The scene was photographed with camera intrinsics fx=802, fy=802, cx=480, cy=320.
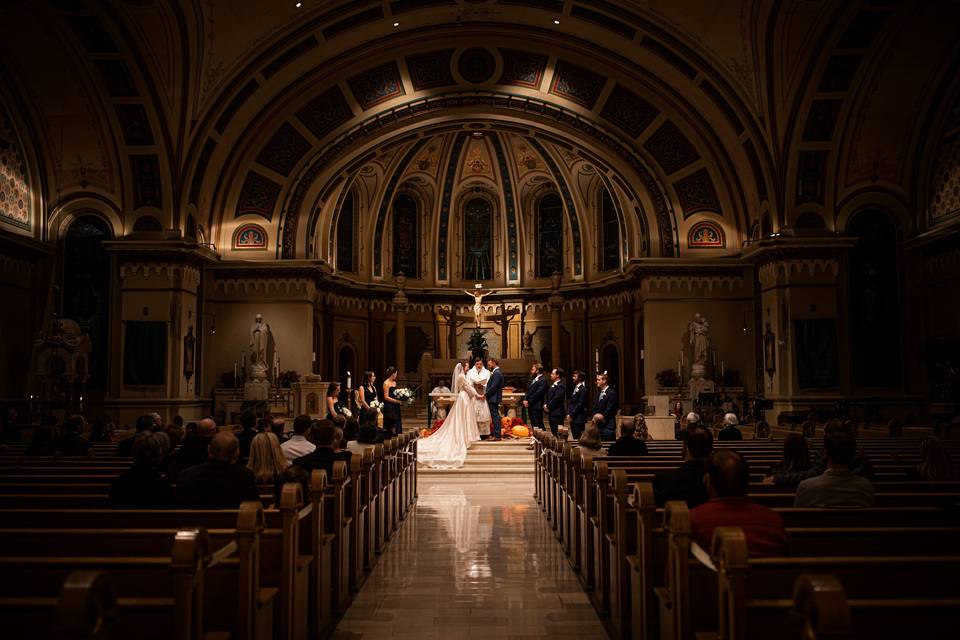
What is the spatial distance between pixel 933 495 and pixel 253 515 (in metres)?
4.26

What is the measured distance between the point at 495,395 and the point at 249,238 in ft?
30.6

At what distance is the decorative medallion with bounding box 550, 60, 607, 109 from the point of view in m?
20.7

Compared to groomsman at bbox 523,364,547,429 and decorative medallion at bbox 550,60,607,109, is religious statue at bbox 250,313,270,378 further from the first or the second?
decorative medallion at bbox 550,60,607,109

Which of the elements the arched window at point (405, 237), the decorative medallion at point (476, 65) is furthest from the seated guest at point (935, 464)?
the arched window at point (405, 237)

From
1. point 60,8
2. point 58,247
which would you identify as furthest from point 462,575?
point 58,247

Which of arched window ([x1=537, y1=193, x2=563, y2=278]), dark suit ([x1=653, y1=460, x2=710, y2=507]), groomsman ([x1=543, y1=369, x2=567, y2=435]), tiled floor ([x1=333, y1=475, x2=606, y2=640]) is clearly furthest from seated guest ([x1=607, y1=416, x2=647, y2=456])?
arched window ([x1=537, y1=193, x2=563, y2=278])

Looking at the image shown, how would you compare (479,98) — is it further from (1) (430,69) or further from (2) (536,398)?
(2) (536,398)

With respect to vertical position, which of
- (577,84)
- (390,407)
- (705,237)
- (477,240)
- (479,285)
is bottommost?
(390,407)

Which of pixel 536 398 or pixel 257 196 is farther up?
pixel 257 196

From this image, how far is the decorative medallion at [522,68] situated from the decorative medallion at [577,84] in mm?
432

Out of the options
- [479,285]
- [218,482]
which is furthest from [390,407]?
[479,285]

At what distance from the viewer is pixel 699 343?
20.9m

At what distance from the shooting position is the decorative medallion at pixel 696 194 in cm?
2133

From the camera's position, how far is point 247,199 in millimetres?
21547
